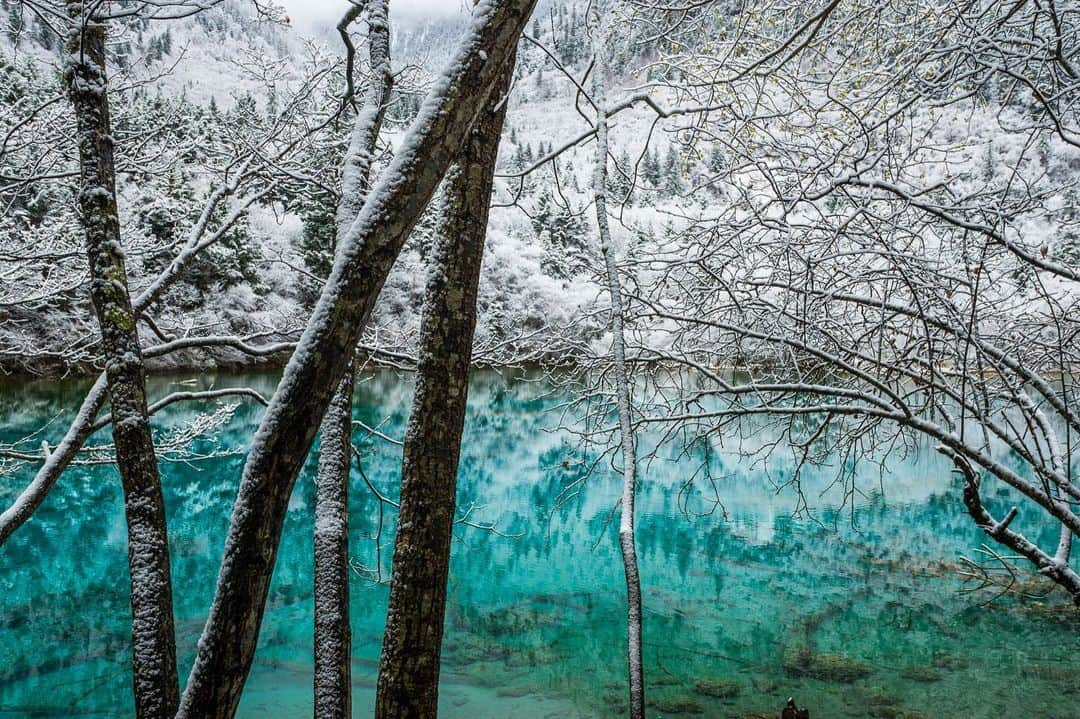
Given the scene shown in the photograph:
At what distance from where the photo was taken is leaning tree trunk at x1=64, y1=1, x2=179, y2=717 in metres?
2.87

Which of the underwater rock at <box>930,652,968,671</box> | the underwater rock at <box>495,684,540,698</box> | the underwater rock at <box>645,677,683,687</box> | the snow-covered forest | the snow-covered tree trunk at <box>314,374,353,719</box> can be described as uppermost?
the snow-covered forest

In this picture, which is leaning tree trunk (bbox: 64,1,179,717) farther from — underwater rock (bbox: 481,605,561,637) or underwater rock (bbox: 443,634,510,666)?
underwater rock (bbox: 481,605,561,637)

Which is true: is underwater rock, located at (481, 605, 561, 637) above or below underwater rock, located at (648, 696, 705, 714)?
above

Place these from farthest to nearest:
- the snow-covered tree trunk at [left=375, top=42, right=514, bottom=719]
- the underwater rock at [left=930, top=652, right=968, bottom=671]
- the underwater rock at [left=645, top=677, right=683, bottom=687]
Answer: the underwater rock at [left=930, top=652, right=968, bottom=671] → the underwater rock at [left=645, top=677, right=683, bottom=687] → the snow-covered tree trunk at [left=375, top=42, right=514, bottom=719]

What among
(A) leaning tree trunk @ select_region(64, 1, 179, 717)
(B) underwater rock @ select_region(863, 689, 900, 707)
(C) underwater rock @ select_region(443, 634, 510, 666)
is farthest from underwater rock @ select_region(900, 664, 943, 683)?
(A) leaning tree trunk @ select_region(64, 1, 179, 717)

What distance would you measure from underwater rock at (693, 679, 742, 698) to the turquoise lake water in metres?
0.04

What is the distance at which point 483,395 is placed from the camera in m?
26.7

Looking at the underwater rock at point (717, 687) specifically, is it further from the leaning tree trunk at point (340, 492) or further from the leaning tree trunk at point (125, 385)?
the leaning tree trunk at point (125, 385)

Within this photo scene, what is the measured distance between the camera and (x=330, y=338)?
1.87m

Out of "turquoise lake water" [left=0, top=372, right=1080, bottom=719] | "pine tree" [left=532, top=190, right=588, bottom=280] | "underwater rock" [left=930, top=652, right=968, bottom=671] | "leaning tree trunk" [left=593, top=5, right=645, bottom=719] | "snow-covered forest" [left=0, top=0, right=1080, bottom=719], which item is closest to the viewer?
"snow-covered forest" [left=0, top=0, right=1080, bottom=719]

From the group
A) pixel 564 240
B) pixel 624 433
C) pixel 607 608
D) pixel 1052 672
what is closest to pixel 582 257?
pixel 624 433

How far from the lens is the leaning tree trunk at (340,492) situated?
12.6 feet

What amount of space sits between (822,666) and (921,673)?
101cm

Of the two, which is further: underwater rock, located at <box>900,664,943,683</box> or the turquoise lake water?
underwater rock, located at <box>900,664,943,683</box>
